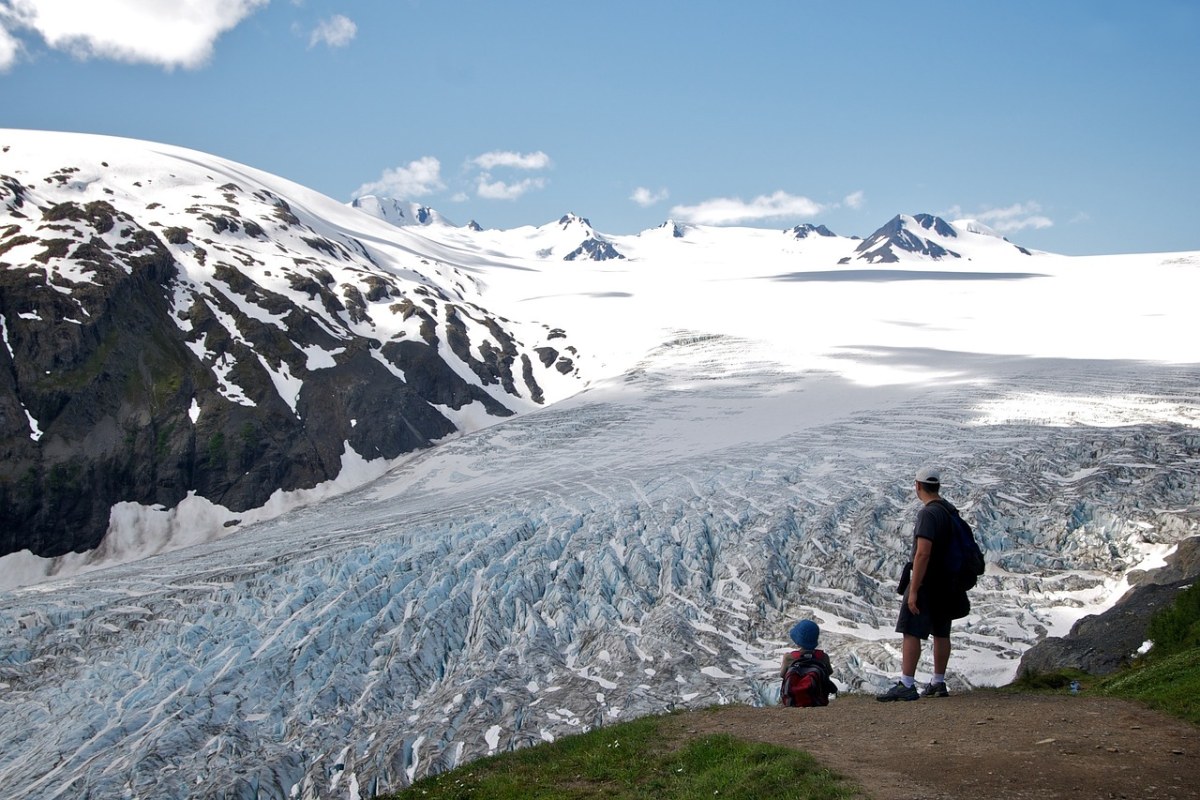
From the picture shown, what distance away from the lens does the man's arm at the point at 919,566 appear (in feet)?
31.3

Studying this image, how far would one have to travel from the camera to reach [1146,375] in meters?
45.9

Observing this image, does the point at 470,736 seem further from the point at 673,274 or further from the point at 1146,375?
the point at 673,274

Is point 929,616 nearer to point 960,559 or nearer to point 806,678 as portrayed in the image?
point 960,559

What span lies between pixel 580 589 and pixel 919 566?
2077 centimetres

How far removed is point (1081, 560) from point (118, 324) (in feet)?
209

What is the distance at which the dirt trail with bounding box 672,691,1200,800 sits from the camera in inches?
276

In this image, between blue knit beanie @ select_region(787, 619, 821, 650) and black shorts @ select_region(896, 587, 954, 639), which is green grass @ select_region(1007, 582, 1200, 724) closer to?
black shorts @ select_region(896, 587, 954, 639)

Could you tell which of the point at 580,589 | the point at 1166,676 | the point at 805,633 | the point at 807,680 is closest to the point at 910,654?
the point at 807,680

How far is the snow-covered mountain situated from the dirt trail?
1247cm

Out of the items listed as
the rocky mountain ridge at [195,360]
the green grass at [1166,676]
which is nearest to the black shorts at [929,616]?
the green grass at [1166,676]

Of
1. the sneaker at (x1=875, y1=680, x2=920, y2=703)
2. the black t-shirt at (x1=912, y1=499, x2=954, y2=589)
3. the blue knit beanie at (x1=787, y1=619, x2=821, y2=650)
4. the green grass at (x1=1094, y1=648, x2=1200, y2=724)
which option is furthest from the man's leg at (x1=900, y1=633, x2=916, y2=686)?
the green grass at (x1=1094, y1=648, x2=1200, y2=724)

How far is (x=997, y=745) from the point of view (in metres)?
8.07

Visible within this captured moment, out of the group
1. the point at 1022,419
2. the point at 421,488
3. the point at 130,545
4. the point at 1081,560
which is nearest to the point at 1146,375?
the point at 1022,419

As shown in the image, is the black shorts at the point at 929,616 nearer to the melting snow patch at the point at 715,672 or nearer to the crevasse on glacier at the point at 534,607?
the crevasse on glacier at the point at 534,607
